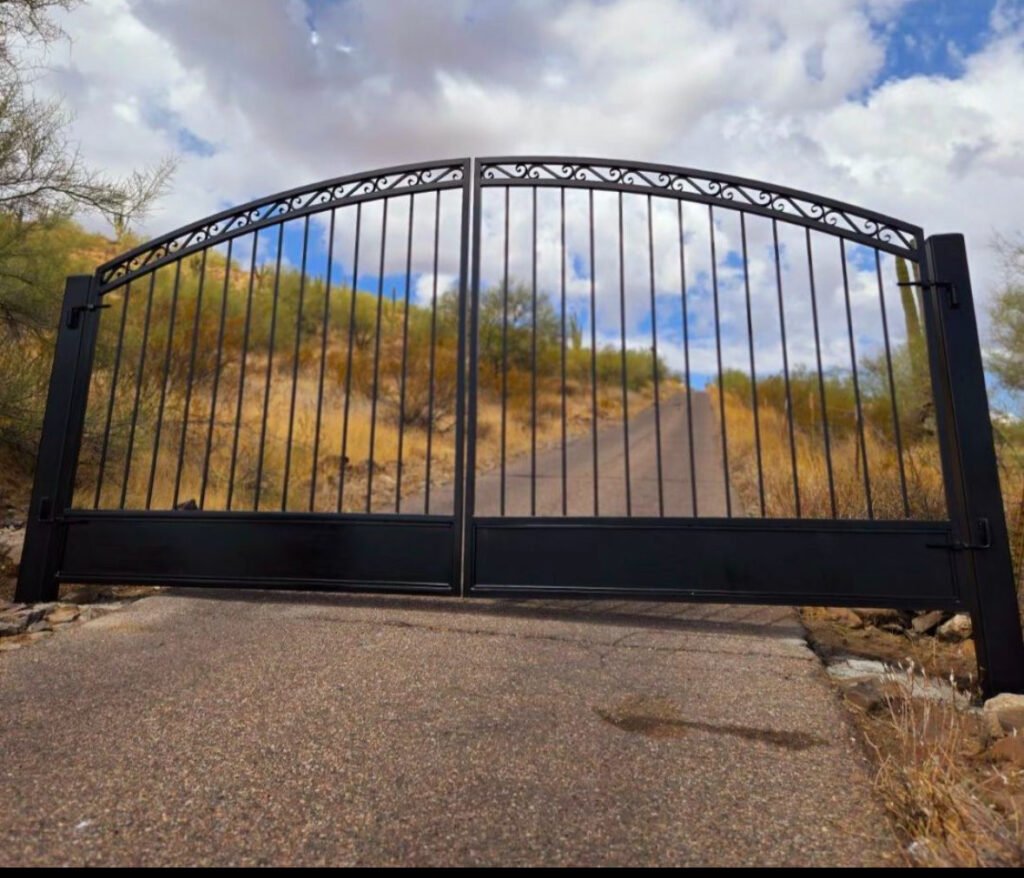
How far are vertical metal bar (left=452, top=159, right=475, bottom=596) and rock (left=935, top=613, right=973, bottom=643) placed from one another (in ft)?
9.40

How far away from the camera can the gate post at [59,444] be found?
3764 millimetres

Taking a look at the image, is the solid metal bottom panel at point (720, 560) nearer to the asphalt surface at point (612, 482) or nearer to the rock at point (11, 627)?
the asphalt surface at point (612, 482)

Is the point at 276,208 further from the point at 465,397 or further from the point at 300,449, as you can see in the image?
the point at 300,449

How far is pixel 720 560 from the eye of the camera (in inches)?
127

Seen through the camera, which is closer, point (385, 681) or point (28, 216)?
point (385, 681)

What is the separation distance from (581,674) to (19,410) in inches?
232

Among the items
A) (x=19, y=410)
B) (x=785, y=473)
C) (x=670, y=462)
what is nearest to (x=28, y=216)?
(x=19, y=410)

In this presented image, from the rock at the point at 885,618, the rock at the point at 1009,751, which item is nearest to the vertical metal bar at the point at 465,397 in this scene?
the rock at the point at 1009,751

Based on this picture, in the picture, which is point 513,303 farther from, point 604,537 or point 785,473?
point 604,537

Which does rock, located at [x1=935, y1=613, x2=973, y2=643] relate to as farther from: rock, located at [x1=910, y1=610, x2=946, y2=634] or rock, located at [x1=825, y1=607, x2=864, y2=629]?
rock, located at [x1=825, y1=607, x2=864, y2=629]

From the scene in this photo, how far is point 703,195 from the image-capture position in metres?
3.65

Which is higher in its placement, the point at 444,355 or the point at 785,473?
the point at 444,355

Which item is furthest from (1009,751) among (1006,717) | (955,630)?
(955,630)

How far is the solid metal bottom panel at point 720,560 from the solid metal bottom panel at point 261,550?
0.35 meters
